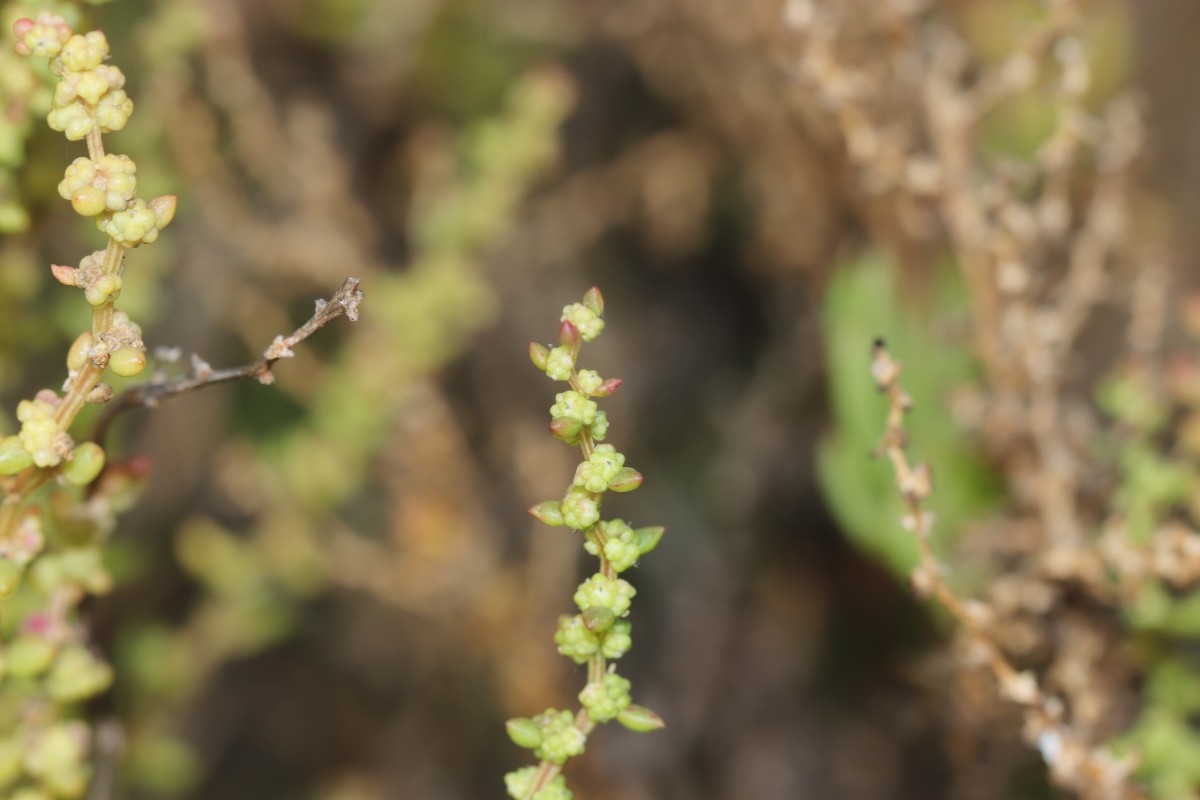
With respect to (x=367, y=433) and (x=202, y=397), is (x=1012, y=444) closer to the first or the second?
(x=367, y=433)

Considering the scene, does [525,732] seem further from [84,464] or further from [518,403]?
[518,403]

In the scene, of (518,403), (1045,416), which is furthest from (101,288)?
(518,403)

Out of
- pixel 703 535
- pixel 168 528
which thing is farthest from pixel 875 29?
pixel 168 528

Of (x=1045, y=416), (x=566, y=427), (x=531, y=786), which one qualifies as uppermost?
(x=1045, y=416)

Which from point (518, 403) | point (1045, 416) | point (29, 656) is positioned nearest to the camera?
point (29, 656)

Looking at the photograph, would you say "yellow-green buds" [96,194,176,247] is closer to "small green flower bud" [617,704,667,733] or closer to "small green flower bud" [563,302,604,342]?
"small green flower bud" [563,302,604,342]

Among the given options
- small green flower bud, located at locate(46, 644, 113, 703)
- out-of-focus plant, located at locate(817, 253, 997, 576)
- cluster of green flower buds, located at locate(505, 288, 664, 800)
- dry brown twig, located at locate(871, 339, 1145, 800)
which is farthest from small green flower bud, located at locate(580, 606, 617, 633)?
out-of-focus plant, located at locate(817, 253, 997, 576)
